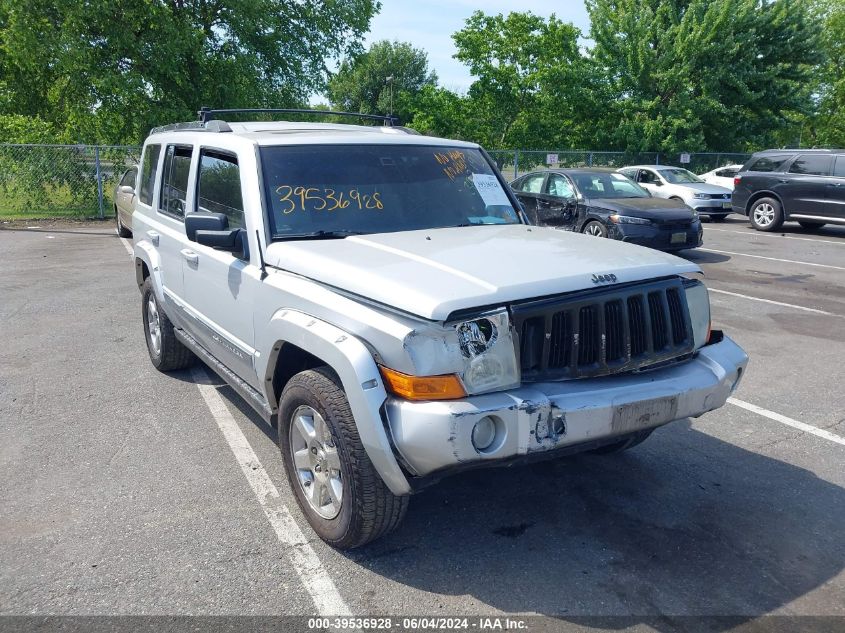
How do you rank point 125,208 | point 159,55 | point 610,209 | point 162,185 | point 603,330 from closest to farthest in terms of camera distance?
point 603,330 < point 162,185 < point 610,209 < point 125,208 < point 159,55

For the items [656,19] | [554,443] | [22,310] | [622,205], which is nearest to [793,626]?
[554,443]

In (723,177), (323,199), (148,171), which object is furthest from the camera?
(723,177)

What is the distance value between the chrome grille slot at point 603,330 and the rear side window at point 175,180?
2.93m

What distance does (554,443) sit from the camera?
2.90m

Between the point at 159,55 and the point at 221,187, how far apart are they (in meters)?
17.9

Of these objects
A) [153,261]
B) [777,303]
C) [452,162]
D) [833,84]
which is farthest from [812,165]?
[833,84]

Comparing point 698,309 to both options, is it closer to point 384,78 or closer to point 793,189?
point 793,189

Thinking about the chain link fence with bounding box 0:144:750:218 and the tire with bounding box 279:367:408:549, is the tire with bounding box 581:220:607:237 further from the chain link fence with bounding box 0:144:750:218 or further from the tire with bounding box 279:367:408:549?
the chain link fence with bounding box 0:144:750:218

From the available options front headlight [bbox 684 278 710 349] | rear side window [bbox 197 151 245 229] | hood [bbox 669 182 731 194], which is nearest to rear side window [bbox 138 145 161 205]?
rear side window [bbox 197 151 245 229]

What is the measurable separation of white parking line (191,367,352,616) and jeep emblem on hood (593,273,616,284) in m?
1.77

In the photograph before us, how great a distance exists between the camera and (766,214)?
55.1ft

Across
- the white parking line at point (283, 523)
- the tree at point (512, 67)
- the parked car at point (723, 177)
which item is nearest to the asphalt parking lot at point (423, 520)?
the white parking line at point (283, 523)

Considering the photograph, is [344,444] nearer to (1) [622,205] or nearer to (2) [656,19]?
Result: (1) [622,205]

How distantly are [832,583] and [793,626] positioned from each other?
0.44 meters
